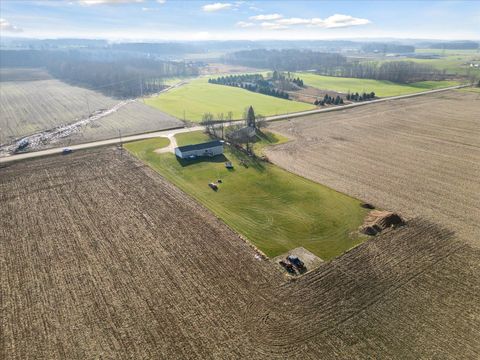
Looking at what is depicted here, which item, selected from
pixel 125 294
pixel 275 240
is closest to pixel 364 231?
pixel 275 240

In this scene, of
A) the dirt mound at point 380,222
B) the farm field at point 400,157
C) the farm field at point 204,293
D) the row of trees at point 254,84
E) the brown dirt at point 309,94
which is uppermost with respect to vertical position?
the row of trees at point 254,84

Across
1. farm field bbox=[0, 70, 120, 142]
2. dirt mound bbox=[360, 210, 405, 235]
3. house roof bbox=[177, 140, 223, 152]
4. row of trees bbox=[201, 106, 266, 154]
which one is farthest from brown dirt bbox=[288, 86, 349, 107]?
dirt mound bbox=[360, 210, 405, 235]

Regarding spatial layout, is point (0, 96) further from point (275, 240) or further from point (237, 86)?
point (275, 240)

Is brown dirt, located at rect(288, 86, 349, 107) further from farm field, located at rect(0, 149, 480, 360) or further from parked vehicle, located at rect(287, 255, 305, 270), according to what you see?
parked vehicle, located at rect(287, 255, 305, 270)

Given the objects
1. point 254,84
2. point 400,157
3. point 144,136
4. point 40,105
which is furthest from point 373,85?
point 40,105

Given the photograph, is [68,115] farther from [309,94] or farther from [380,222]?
[380,222]

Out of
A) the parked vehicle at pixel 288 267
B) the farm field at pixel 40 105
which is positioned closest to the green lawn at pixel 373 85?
the farm field at pixel 40 105

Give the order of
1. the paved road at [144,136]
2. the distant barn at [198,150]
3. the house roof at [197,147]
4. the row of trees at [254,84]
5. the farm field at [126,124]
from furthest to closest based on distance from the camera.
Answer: the row of trees at [254,84]
the farm field at [126,124]
the paved road at [144,136]
the house roof at [197,147]
the distant barn at [198,150]

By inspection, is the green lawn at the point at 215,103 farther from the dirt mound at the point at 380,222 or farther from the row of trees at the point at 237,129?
the dirt mound at the point at 380,222
